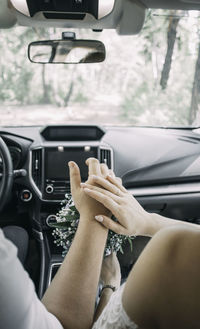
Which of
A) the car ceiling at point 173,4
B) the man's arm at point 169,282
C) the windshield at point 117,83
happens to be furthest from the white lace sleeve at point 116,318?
the windshield at point 117,83

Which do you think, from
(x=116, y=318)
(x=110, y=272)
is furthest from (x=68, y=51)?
(x=116, y=318)

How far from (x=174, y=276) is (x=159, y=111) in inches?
129

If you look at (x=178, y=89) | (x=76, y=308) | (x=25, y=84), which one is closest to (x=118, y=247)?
(x=76, y=308)

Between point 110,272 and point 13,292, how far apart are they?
1086mm

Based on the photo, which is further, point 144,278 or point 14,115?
point 14,115

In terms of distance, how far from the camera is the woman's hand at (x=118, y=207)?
1.38 metres

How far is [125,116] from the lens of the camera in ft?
13.6

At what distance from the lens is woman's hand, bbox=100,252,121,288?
186cm

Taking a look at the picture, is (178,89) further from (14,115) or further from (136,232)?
(136,232)

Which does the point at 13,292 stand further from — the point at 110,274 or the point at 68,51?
the point at 68,51

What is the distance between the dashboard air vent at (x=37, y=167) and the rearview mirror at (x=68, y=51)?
2.31 ft

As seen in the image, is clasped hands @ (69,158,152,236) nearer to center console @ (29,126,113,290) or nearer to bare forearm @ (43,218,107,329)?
bare forearm @ (43,218,107,329)

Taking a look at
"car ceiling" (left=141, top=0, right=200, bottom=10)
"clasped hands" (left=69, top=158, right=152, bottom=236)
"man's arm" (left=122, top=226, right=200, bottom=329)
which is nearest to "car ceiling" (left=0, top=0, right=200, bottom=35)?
"car ceiling" (left=141, top=0, right=200, bottom=10)

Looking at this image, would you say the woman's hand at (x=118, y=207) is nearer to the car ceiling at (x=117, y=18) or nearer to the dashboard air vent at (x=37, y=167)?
the car ceiling at (x=117, y=18)
